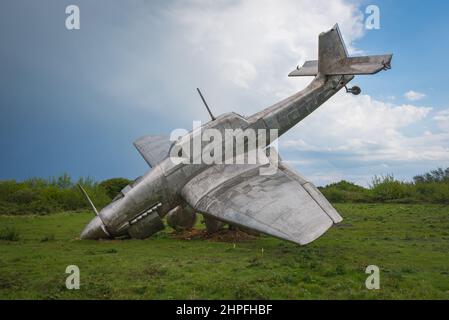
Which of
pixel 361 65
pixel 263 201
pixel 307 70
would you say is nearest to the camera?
pixel 263 201

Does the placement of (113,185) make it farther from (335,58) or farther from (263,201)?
(263,201)

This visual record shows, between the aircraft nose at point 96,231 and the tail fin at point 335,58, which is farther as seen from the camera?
the tail fin at point 335,58

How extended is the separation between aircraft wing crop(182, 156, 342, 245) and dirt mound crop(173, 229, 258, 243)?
7.30ft

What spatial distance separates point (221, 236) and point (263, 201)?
4110mm

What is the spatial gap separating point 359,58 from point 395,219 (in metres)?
9.47

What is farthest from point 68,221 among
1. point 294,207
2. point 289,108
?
point 294,207

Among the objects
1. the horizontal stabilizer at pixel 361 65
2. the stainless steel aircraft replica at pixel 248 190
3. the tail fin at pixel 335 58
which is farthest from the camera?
the tail fin at pixel 335 58

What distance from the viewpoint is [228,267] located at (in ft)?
35.7

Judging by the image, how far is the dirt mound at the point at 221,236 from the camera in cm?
1615

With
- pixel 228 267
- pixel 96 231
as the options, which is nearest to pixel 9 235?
pixel 96 231

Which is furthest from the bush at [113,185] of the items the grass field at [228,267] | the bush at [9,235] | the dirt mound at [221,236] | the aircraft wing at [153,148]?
the dirt mound at [221,236]

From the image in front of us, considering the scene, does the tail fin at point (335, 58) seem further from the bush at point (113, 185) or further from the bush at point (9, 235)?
the bush at point (113, 185)

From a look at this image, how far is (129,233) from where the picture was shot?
15656 mm

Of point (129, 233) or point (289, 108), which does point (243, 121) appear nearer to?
point (289, 108)
